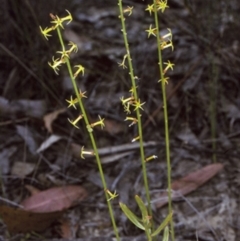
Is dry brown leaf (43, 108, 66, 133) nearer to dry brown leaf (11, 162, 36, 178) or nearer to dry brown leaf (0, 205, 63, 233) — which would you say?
dry brown leaf (11, 162, 36, 178)

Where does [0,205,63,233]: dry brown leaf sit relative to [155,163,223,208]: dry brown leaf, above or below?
above

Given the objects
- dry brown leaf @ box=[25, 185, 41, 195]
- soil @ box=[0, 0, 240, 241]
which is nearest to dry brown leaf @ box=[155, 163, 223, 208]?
soil @ box=[0, 0, 240, 241]

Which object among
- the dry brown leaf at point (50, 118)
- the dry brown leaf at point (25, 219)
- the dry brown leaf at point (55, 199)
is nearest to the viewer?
the dry brown leaf at point (25, 219)

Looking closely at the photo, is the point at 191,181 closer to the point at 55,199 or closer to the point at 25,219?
the point at 55,199

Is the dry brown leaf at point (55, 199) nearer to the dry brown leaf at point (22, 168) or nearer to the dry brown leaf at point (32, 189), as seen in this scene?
the dry brown leaf at point (32, 189)

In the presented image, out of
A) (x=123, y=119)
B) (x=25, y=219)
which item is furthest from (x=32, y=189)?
(x=123, y=119)

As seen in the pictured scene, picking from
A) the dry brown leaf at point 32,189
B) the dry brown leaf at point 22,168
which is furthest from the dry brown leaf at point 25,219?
the dry brown leaf at point 22,168

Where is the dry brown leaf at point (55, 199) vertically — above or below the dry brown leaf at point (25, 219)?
below
